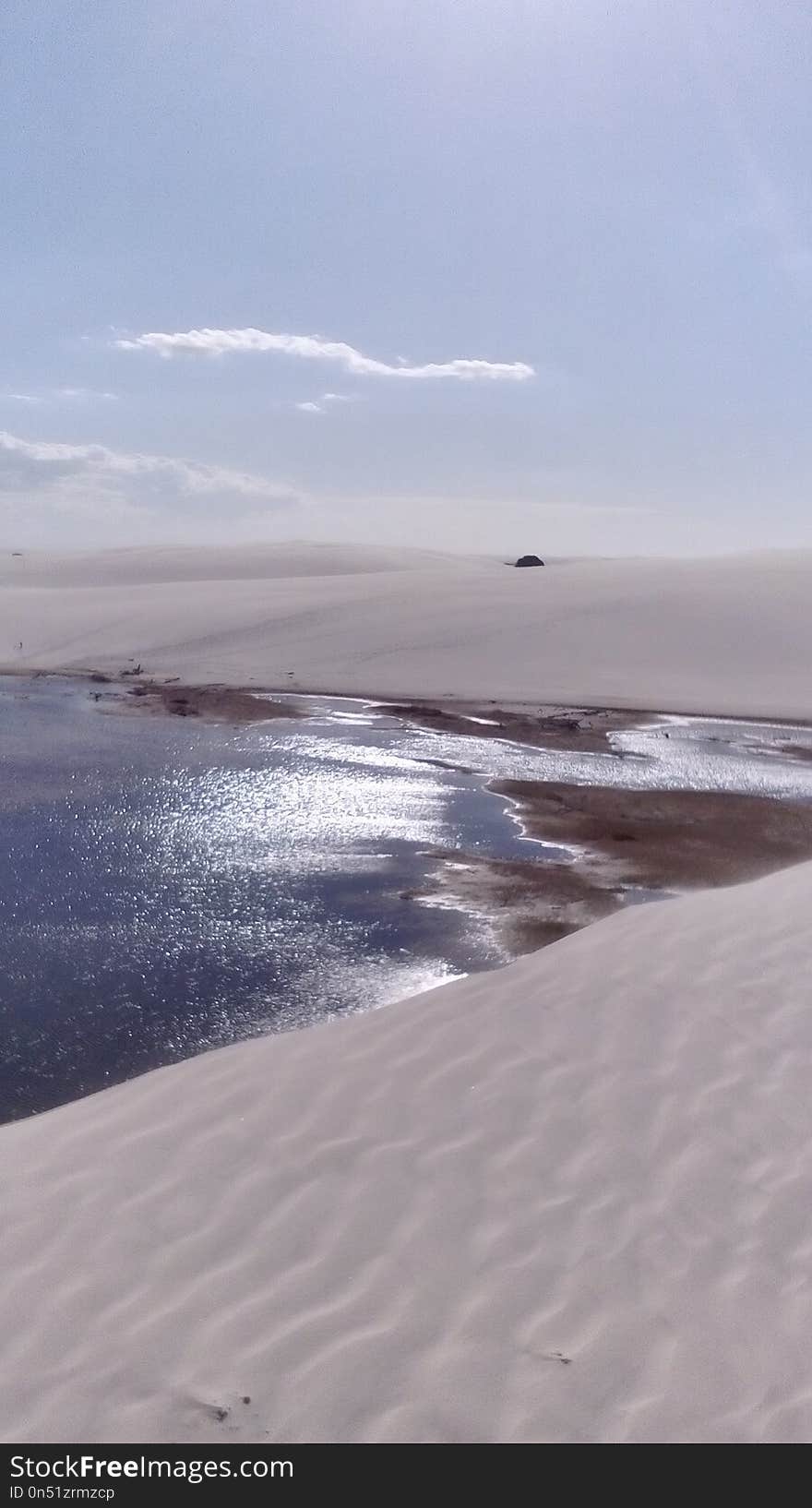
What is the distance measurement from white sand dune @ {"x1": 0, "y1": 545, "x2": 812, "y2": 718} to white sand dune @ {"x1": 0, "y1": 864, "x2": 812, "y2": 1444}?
45.5 feet

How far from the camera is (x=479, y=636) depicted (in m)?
22.6

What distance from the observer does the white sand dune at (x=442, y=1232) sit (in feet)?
8.88

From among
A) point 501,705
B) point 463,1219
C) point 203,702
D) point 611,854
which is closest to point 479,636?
point 501,705

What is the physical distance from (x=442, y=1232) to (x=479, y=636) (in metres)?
19.7

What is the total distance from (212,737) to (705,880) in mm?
7733

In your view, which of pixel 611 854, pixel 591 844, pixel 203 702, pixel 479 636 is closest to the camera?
pixel 611 854

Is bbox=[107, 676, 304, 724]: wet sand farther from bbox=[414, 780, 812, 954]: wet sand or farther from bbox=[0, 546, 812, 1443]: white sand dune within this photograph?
bbox=[0, 546, 812, 1443]: white sand dune

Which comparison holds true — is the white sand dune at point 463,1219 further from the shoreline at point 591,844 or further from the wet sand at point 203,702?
the wet sand at point 203,702

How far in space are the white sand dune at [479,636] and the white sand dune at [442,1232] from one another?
13880 mm

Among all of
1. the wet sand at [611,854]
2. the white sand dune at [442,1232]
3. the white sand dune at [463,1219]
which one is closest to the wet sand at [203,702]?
the wet sand at [611,854]

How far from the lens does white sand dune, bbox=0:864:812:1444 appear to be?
2.71m

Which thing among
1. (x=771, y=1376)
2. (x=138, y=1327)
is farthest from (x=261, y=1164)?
(x=771, y=1376)

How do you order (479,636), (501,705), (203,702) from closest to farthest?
(203,702) → (501,705) → (479,636)

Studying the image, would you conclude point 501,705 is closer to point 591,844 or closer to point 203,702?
point 203,702
